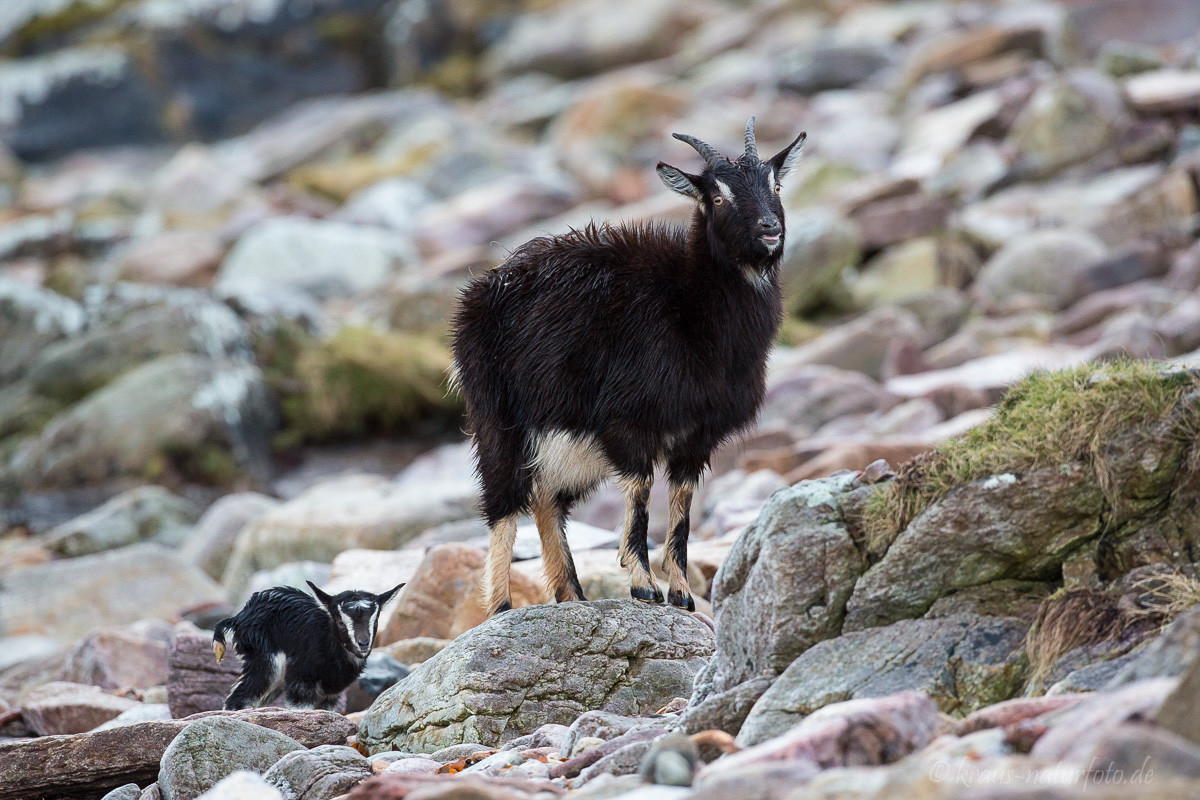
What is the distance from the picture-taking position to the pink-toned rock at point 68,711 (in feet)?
Result: 30.2

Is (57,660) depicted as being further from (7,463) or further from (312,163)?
(312,163)

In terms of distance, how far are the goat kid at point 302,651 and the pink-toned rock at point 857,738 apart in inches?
171

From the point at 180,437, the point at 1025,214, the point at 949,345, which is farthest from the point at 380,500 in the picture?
the point at 1025,214

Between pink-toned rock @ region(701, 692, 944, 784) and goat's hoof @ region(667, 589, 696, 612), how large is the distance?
334 centimetres

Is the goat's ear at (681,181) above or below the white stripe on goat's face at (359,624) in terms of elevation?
above

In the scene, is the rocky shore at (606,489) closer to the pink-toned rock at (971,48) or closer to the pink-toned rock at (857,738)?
Answer: the pink-toned rock at (857,738)

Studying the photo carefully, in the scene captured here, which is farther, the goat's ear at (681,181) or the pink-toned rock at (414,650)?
the pink-toned rock at (414,650)

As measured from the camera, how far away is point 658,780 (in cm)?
507

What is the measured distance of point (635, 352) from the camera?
8.08 m

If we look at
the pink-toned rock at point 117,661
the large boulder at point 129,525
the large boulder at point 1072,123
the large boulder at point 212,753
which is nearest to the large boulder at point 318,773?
the large boulder at point 212,753

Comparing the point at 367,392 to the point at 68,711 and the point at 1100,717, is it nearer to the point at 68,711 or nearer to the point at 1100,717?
the point at 68,711

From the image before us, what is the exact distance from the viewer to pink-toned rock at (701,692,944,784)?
15.8ft

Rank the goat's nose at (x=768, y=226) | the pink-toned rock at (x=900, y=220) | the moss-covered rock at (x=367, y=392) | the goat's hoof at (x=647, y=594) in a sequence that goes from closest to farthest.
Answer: the goat's nose at (x=768, y=226) < the goat's hoof at (x=647, y=594) < the moss-covered rock at (x=367, y=392) < the pink-toned rock at (x=900, y=220)

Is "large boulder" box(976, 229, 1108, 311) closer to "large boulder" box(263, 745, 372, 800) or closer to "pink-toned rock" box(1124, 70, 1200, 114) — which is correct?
"pink-toned rock" box(1124, 70, 1200, 114)
